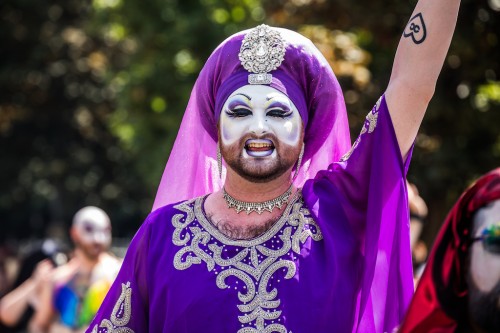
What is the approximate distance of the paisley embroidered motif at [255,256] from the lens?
3.29 m

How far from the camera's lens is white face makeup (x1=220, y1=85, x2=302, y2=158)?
3.45 meters

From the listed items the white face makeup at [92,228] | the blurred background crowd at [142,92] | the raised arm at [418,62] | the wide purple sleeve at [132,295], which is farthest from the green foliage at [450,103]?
the wide purple sleeve at [132,295]

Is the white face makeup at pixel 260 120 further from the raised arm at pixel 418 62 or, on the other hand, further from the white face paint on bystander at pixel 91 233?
the white face paint on bystander at pixel 91 233

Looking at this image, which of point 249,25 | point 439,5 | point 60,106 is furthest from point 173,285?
point 60,106

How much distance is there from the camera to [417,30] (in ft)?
10.9

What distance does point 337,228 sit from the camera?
11.2 feet

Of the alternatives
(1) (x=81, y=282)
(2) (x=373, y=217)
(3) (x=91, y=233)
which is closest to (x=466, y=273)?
(2) (x=373, y=217)

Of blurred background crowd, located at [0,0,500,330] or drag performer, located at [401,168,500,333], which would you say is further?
A: blurred background crowd, located at [0,0,500,330]

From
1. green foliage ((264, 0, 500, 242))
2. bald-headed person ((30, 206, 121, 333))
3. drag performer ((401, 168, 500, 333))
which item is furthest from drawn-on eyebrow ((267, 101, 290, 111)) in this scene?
green foliage ((264, 0, 500, 242))

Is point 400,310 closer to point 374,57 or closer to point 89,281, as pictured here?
point 89,281

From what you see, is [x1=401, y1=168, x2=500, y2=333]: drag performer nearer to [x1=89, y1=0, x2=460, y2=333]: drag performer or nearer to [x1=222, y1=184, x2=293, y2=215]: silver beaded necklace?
[x1=89, y1=0, x2=460, y2=333]: drag performer

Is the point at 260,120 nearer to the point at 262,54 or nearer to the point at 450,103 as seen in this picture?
the point at 262,54

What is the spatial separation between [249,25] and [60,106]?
44.3 feet

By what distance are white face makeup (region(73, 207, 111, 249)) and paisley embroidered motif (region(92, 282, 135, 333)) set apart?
4.23m
